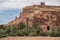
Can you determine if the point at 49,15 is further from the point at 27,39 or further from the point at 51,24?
the point at 27,39

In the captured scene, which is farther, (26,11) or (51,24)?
(26,11)

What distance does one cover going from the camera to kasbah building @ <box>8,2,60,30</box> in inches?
3205

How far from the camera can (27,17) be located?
83.6m

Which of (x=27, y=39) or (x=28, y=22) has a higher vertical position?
(x=27, y=39)

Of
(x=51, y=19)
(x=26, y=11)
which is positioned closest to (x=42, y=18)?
(x=51, y=19)

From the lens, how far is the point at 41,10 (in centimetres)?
8575

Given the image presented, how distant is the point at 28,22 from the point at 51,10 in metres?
9.83

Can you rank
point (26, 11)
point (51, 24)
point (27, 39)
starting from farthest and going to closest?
point (26, 11), point (51, 24), point (27, 39)

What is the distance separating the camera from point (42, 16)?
84125 mm

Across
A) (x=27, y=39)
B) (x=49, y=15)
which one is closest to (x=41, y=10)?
(x=49, y=15)

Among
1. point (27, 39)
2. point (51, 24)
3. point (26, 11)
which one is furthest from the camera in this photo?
point (26, 11)

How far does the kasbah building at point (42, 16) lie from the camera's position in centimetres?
8142

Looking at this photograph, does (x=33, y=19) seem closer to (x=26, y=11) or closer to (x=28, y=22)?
(x=28, y=22)

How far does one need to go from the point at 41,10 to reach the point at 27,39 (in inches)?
2186
